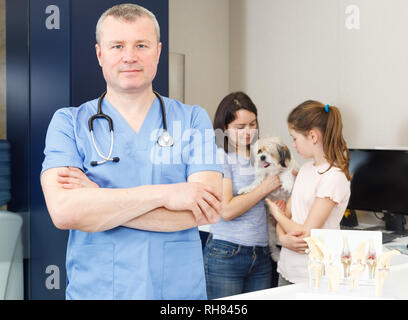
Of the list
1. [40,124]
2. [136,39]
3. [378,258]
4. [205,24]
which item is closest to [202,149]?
[136,39]

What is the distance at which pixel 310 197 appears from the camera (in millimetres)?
1351

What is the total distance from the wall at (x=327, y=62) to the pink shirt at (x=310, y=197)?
0.80 metres

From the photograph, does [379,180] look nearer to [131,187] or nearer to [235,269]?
[235,269]

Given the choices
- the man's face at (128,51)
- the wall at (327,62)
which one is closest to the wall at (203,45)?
the wall at (327,62)

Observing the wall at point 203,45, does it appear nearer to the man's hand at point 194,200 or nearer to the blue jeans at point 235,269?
the blue jeans at point 235,269

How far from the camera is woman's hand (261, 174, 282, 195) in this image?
4.87 ft

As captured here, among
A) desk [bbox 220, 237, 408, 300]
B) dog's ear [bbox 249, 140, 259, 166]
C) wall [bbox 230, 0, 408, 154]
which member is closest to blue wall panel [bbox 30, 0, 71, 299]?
dog's ear [bbox 249, 140, 259, 166]

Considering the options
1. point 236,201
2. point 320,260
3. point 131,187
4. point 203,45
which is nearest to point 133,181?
point 131,187

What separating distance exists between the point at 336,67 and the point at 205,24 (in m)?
0.84

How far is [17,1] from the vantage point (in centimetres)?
155

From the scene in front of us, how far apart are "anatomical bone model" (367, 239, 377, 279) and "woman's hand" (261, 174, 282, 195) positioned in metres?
0.66

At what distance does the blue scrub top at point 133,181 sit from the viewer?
94 cm
